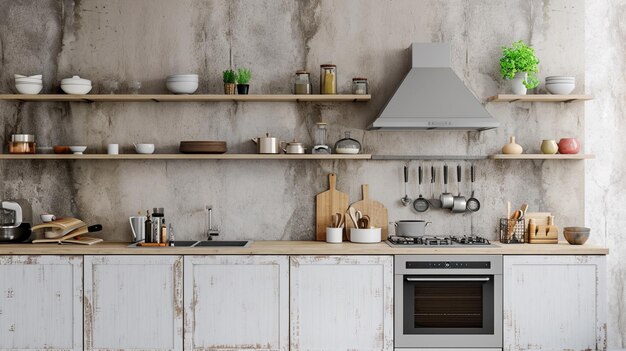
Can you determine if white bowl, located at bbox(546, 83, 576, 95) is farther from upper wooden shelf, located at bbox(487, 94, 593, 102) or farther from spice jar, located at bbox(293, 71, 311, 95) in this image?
spice jar, located at bbox(293, 71, 311, 95)

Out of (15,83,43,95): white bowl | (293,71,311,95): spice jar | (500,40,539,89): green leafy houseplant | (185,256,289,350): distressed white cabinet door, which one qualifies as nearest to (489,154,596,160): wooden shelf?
(500,40,539,89): green leafy houseplant

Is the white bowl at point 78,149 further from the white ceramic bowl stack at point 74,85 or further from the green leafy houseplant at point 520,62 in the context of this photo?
the green leafy houseplant at point 520,62

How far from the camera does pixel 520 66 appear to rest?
4305 mm

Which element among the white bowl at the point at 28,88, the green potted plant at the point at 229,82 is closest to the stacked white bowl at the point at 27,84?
the white bowl at the point at 28,88

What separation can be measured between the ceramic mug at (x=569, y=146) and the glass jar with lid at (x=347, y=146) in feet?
5.26

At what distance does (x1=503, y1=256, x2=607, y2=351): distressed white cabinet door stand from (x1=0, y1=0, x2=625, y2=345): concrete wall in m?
0.70

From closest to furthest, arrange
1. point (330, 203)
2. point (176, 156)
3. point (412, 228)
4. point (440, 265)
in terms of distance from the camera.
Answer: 1. point (440, 265)
2. point (176, 156)
3. point (412, 228)
4. point (330, 203)

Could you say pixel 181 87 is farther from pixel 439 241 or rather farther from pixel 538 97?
pixel 538 97

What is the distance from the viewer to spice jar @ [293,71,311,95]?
433 cm

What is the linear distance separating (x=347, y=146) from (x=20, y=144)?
2.52 metres

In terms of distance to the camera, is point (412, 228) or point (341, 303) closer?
point (341, 303)

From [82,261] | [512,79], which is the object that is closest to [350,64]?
[512,79]

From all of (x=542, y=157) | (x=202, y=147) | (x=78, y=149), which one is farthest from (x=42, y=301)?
(x=542, y=157)

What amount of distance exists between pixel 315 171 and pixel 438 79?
1.21 meters
